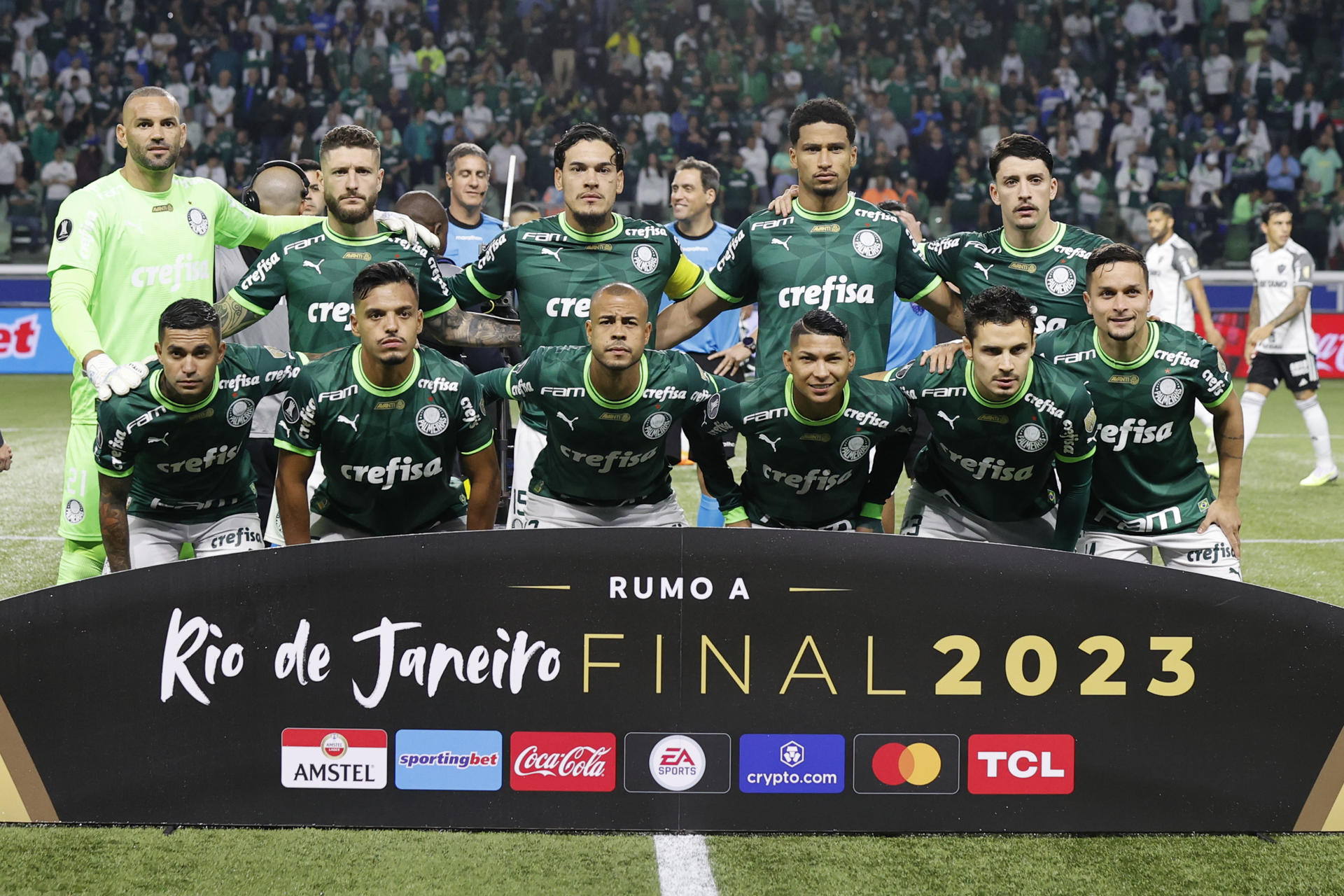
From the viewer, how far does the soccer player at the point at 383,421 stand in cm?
420

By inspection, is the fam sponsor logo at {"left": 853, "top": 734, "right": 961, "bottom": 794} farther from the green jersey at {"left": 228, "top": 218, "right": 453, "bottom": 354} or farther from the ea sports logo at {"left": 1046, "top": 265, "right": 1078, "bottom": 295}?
the green jersey at {"left": 228, "top": 218, "right": 453, "bottom": 354}

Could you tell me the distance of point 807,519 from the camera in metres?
4.45

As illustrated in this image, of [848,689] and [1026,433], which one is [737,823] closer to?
[848,689]

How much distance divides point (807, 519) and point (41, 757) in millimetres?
2441

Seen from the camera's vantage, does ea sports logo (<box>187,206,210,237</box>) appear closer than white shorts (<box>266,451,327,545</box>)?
No

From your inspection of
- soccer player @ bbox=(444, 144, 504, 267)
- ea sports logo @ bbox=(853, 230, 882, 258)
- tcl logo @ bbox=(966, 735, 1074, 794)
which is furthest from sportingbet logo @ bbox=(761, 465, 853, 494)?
soccer player @ bbox=(444, 144, 504, 267)

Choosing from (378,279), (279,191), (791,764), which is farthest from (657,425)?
(279,191)

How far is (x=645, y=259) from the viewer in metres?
4.80

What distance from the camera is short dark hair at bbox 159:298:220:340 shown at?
4289 mm

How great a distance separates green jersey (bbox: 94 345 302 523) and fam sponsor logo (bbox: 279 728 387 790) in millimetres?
Result: 1789

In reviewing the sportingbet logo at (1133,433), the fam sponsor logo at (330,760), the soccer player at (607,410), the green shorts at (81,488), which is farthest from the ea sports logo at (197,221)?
the sportingbet logo at (1133,433)

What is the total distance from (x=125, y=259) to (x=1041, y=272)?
3302mm

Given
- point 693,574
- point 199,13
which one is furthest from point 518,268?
point 199,13

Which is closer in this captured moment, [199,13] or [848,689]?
[848,689]
